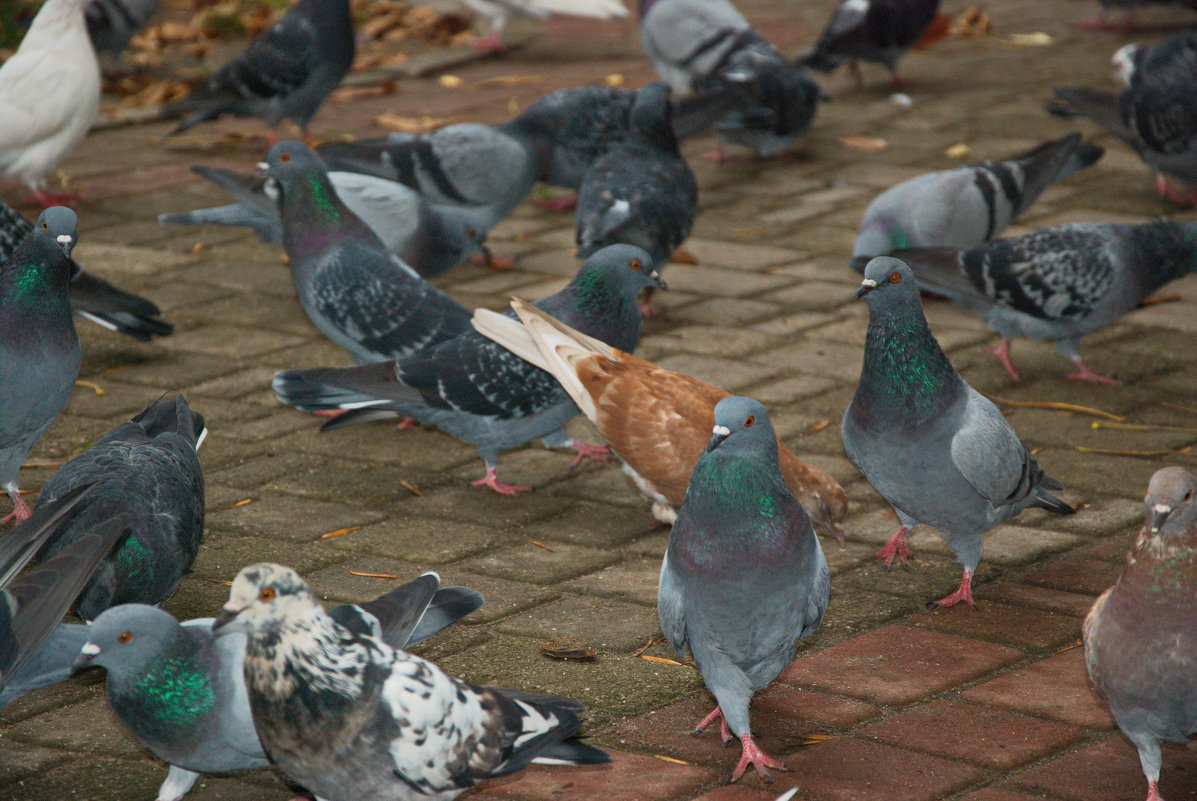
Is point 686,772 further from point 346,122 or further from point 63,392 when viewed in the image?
point 346,122

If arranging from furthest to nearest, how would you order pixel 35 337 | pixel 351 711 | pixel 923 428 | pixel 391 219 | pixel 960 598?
pixel 391 219 < pixel 35 337 < pixel 960 598 < pixel 923 428 < pixel 351 711

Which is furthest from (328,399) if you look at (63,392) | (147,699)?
(147,699)

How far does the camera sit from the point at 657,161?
7.23 m

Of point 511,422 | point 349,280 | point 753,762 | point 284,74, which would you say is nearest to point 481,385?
point 511,422

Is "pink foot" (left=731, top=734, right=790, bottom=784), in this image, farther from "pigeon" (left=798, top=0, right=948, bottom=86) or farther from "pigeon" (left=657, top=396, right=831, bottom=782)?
"pigeon" (left=798, top=0, right=948, bottom=86)

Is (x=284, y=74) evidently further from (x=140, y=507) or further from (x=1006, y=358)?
(x=140, y=507)

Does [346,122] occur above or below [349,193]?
below

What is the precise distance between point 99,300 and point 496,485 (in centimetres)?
192

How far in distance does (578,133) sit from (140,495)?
4.91 metres

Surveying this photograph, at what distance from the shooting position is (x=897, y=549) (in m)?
4.73

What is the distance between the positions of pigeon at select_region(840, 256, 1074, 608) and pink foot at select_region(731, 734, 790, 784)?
114 cm

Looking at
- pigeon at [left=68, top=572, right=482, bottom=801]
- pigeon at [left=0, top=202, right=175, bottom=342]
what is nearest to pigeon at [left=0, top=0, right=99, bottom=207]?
pigeon at [left=0, top=202, right=175, bottom=342]

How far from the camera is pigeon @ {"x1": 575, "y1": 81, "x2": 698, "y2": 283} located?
6.82 metres

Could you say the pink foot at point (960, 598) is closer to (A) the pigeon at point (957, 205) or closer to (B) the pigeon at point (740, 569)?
(B) the pigeon at point (740, 569)
